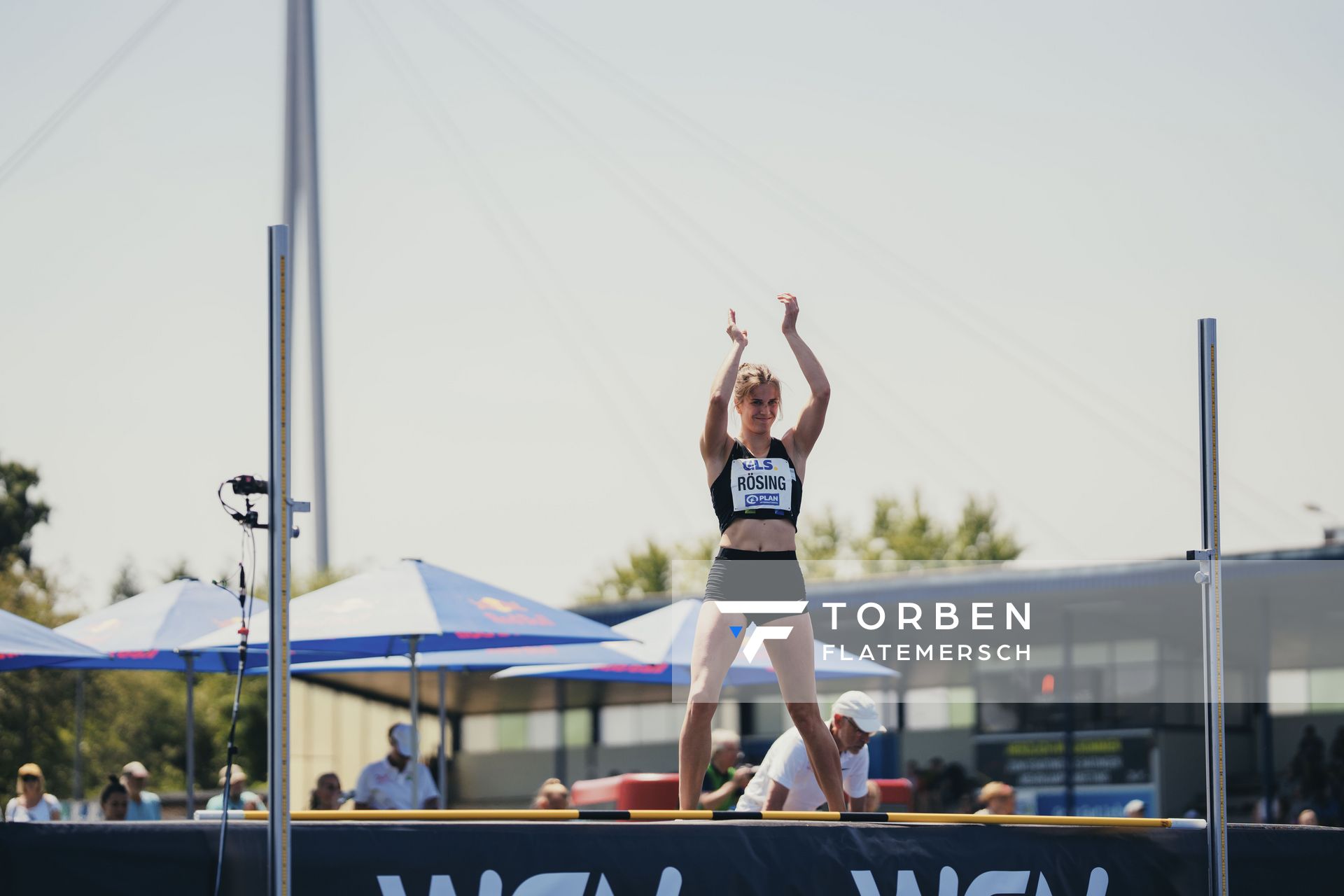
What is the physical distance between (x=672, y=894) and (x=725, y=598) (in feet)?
4.33

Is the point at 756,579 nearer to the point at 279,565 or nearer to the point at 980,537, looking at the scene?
the point at 279,565

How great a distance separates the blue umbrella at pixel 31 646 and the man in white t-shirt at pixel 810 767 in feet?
16.4

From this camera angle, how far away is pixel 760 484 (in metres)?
6.68

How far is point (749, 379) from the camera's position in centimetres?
680

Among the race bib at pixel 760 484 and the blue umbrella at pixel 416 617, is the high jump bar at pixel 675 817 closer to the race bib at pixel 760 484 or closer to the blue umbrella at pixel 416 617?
the race bib at pixel 760 484

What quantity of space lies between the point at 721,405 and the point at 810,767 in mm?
2052

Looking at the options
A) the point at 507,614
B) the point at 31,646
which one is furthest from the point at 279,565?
the point at 31,646

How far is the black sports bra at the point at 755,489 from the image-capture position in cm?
668

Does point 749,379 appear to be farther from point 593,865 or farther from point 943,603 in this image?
point 943,603

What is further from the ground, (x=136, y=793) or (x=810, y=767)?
(x=810, y=767)

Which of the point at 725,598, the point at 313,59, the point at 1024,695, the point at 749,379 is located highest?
the point at 313,59

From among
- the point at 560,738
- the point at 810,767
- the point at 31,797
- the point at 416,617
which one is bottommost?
the point at 560,738

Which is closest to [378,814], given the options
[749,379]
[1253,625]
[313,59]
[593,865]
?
[593,865]

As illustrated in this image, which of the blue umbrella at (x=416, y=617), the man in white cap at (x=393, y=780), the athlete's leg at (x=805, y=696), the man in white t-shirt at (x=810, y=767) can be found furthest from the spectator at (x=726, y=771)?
the athlete's leg at (x=805, y=696)
